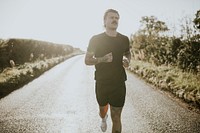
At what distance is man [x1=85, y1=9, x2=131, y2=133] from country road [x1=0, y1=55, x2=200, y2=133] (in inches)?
61.5

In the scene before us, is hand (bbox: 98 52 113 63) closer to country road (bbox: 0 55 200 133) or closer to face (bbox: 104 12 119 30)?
face (bbox: 104 12 119 30)

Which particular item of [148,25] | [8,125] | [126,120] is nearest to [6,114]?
[8,125]

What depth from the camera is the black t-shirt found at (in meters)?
3.69

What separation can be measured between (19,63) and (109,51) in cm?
2026

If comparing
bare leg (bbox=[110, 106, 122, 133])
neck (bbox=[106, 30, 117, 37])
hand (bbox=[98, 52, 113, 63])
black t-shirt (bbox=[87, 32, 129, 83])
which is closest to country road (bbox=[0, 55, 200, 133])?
bare leg (bbox=[110, 106, 122, 133])

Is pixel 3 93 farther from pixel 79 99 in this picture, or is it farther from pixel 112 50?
pixel 112 50

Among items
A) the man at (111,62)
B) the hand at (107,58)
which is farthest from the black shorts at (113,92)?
the hand at (107,58)

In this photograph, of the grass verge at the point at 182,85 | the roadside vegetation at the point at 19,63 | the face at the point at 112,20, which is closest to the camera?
the face at the point at 112,20

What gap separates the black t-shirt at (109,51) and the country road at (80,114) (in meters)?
1.80

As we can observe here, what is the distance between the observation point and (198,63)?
1240 cm

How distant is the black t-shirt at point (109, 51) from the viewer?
3.69 meters

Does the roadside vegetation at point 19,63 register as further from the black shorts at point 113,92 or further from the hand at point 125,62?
the hand at point 125,62

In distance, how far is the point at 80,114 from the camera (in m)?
6.52

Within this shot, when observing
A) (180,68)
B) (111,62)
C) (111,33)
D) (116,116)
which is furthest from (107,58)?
(180,68)
